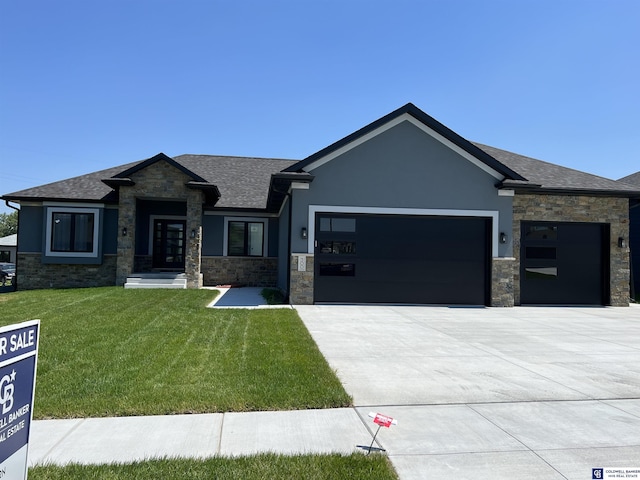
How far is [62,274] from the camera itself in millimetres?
15641

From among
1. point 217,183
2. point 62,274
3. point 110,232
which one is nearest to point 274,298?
point 110,232

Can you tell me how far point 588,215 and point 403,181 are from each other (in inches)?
261

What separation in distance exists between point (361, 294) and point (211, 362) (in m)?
7.21

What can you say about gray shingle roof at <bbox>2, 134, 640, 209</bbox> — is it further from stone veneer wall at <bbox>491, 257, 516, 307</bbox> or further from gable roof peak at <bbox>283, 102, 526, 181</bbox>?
stone veneer wall at <bbox>491, 257, 516, 307</bbox>

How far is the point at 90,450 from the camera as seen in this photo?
3.21 meters

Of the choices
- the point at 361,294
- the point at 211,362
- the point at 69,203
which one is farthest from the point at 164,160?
the point at 211,362

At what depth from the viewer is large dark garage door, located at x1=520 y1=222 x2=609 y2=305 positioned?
42.9 feet

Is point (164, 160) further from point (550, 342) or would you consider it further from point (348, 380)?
point (550, 342)

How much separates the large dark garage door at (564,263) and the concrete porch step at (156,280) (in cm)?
1212

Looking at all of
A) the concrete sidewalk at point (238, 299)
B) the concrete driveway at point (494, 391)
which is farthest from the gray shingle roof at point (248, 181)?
the concrete driveway at point (494, 391)

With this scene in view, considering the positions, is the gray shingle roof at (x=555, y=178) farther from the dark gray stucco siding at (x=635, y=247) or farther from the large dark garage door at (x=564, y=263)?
the dark gray stucco siding at (x=635, y=247)

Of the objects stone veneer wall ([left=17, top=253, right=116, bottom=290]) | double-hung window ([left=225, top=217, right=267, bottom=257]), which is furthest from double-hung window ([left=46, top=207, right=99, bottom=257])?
double-hung window ([left=225, top=217, right=267, bottom=257])

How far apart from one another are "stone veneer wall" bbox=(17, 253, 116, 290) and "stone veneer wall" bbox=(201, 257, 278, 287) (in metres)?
3.70

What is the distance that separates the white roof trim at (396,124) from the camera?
11.8 meters
